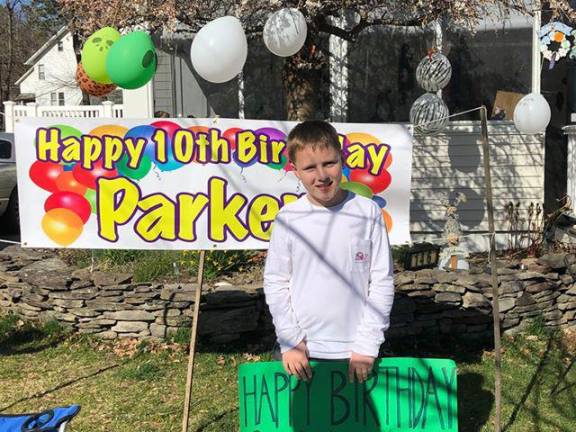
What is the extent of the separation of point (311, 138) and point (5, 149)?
9261mm

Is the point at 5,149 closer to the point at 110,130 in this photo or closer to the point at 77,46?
the point at 77,46

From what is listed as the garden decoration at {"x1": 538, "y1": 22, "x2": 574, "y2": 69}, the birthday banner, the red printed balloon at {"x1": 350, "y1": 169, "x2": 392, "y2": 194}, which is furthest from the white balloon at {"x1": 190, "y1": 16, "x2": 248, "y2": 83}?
the garden decoration at {"x1": 538, "y1": 22, "x2": 574, "y2": 69}

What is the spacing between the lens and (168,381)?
187 inches

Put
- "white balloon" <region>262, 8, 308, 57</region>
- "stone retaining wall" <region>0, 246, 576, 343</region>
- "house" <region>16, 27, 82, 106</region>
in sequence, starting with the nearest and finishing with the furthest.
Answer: "white balloon" <region>262, 8, 308, 57</region>, "stone retaining wall" <region>0, 246, 576, 343</region>, "house" <region>16, 27, 82, 106</region>

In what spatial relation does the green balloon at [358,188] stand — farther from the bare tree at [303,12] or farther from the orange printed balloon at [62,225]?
the bare tree at [303,12]

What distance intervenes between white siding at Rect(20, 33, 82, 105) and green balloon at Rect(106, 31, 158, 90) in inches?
1520

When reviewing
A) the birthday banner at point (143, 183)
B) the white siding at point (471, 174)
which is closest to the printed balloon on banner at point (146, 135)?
the birthday banner at point (143, 183)

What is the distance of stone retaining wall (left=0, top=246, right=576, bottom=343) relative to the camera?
5402 millimetres

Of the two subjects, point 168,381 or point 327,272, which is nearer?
point 327,272

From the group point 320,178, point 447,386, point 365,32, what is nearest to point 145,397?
point 447,386

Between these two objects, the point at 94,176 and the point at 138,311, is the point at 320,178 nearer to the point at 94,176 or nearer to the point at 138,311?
the point at 94,176

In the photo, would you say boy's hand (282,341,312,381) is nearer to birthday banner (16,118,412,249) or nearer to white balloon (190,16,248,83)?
birthday banner (16,118,412,249)

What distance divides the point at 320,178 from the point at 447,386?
1165 millimetres

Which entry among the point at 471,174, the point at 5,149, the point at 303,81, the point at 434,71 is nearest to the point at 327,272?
the point at 303,81
